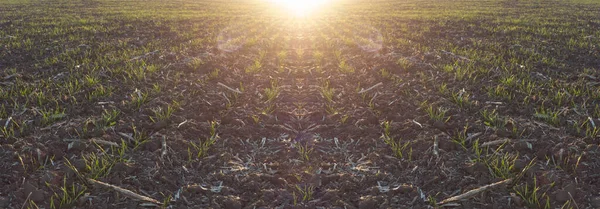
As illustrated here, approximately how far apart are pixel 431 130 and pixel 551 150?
1210 millimetres

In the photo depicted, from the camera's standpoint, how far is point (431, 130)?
4.92 m

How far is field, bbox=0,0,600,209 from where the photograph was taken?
3635mm

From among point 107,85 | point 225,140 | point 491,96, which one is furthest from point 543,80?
point 107,85

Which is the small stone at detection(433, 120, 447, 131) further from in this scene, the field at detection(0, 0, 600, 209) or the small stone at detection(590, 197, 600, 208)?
the small stone at detection(590, 197, 600, 208)

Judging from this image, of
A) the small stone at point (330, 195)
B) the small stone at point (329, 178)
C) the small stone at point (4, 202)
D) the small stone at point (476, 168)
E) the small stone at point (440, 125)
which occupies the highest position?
the small stone at point (440, 125)

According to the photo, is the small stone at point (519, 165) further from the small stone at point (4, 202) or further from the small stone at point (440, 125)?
the small stone at point (4, 202)

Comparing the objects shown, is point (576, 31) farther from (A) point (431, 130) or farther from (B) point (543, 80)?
(A) point (431, 130)

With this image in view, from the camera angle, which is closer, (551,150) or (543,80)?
(551,150)

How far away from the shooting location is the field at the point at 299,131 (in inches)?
143

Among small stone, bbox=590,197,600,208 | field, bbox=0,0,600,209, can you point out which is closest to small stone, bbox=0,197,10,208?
field, bbox=0,0,600,209

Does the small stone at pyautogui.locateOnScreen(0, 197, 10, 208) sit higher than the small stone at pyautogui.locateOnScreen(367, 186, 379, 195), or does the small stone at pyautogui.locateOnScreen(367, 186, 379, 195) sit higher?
the small stone at pyautogui.locateOnScreen(0, 197, 10, 208)

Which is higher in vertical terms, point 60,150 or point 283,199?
point 60,150

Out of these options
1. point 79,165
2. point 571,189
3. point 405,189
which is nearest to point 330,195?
point 405,189

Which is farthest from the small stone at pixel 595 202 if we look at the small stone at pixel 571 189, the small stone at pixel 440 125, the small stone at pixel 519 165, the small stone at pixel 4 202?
the small stone at pixel 4 202
